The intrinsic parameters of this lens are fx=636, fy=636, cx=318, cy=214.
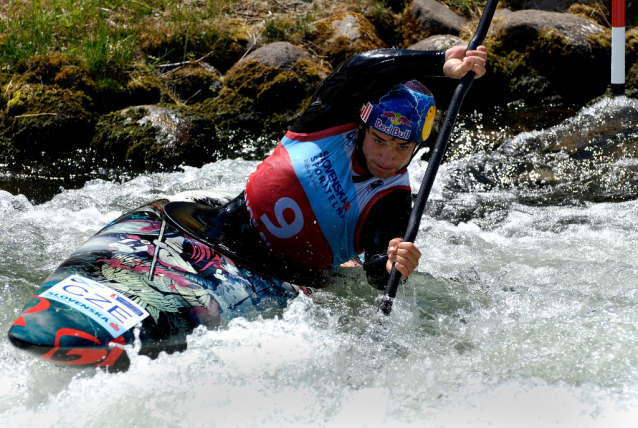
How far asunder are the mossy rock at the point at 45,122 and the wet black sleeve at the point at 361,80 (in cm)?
380

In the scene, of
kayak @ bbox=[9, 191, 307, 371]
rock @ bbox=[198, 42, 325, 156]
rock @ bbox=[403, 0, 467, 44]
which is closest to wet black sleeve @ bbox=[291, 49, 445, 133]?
kayak @ bbox=[9, 191, 307, 371]

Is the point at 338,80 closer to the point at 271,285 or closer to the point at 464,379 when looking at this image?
the point at 271,285

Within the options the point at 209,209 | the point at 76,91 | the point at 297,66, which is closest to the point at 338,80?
the point at 209,209

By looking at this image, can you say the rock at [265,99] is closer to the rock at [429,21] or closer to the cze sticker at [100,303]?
the rock at [429,21]

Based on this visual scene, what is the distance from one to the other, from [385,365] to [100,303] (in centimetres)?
122

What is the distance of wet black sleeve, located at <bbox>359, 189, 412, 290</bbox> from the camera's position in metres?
2.88

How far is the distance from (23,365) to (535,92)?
596 cm

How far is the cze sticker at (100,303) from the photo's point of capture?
97.9 inches

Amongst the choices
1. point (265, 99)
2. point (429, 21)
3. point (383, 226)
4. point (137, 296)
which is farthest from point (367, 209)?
point (429, 21)

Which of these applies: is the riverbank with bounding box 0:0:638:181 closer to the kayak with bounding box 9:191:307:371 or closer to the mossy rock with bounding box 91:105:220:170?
the mossy rock with bounding box 91:105:220:170

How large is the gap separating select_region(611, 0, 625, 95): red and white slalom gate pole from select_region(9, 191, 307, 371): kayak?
453cm

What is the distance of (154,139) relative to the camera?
19.9 ft

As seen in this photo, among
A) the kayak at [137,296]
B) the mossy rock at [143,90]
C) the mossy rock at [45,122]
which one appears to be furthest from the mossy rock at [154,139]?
the kayak at [137,296]

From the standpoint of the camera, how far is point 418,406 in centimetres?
254
